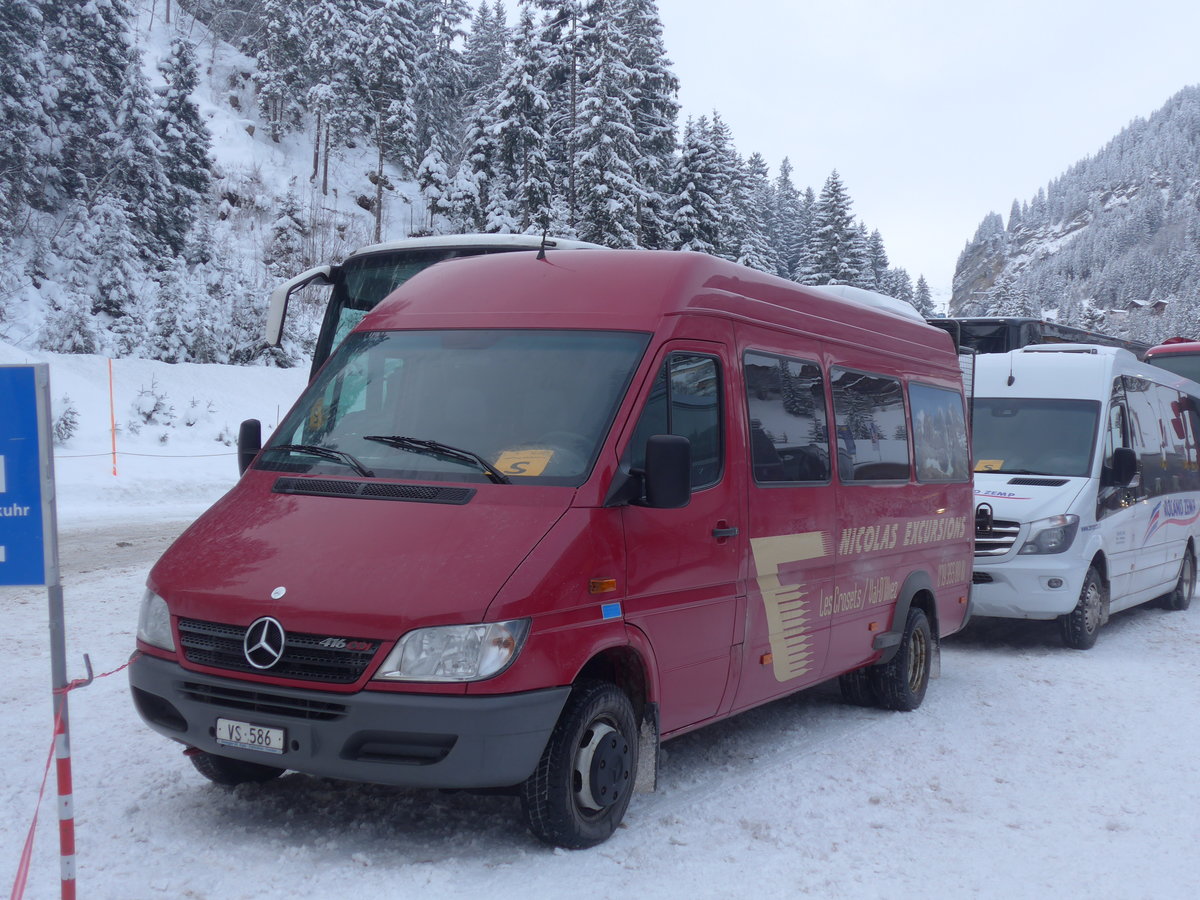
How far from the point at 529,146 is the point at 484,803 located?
37473 mm

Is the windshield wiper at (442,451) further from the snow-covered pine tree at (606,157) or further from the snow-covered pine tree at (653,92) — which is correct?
the snow-covered pine tree at (653,92)

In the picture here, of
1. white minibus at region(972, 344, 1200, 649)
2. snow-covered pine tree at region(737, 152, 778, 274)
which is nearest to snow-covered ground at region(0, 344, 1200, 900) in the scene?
white minibus at region(972, 344, 1200, 649)

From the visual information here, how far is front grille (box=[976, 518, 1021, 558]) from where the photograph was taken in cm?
1038

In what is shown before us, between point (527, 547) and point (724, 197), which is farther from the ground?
point (724, 197)

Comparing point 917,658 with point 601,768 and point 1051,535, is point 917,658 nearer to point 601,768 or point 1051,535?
point 1051,535

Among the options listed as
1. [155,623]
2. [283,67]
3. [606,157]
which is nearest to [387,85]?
[283,67]

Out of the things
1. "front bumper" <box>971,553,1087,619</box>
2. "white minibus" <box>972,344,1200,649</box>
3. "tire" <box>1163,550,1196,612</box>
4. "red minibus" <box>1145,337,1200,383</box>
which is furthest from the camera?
"red minibus" <box>1145,337,1200,383</box>

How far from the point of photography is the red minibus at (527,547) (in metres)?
4.40

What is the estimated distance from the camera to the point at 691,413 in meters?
5.59

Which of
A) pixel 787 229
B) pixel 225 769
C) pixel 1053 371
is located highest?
pixel 787 229

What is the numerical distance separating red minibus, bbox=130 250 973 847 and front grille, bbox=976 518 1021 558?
3.80m

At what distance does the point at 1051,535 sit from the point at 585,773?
22.2 ft

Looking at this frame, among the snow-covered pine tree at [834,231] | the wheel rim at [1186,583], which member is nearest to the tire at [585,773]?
the wheel rim at [1186,583]

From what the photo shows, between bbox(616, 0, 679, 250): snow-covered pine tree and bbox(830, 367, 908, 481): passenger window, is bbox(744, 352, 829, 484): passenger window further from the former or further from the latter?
bbox(616, 0, 679, 250): snow-covered pine tree
